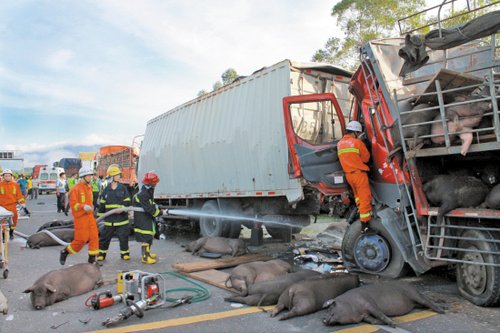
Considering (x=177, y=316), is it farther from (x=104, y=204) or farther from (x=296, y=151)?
(x=104, y=204)

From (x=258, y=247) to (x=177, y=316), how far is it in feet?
14.5

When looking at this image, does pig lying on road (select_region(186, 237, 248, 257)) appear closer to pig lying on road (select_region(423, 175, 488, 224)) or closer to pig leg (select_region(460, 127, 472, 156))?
pig lying on road (select_region(423, 175, 488, 224))

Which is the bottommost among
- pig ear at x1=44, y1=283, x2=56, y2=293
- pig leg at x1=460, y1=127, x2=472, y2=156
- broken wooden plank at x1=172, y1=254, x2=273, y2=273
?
broken wooden plank at x1=172, y1=254, x2=273, y2=273

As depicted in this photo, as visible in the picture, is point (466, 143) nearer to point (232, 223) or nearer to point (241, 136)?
point (241, 136)

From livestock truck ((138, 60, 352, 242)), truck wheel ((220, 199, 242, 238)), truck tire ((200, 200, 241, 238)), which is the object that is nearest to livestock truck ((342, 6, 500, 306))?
livestock truck ((138, 60, 352, 242))

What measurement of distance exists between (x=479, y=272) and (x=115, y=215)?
5565 millimetres

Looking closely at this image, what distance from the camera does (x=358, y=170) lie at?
17.0 ft

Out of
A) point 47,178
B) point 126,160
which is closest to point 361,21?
point 126,160

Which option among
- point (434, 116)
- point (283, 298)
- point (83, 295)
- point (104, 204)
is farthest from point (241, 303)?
point (104, 204)

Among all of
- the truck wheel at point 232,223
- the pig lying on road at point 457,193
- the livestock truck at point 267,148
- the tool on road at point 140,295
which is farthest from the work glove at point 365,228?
the truck wheel at point 232,223

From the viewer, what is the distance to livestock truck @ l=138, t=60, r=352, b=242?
20.0 ft

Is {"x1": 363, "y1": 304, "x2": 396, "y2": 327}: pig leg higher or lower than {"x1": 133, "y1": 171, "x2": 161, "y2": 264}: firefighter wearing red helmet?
lower

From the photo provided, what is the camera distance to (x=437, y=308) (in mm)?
4000

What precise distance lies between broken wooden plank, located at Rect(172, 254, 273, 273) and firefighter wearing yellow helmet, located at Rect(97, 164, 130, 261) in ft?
4.35
